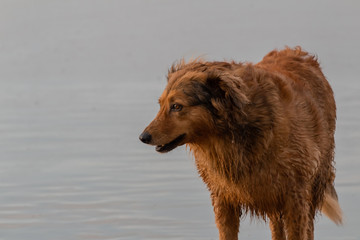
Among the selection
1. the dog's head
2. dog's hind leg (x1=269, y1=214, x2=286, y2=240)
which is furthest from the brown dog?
dog's hind leg (x1=269, y1=214, x2=286, y2=240)

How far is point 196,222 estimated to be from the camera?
1188 centimetres

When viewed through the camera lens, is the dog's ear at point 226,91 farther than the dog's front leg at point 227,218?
No

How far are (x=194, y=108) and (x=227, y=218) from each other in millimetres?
1379

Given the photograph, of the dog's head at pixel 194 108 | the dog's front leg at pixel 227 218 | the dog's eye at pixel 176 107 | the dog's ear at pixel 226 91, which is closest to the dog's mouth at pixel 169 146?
the dog's head at pixel 194 108

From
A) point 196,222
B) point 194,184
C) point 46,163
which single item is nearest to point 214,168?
point 196,222

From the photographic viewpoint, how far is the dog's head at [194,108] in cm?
854

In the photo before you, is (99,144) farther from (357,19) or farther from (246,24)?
(357,19)

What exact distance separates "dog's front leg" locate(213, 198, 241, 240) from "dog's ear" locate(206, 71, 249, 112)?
117 cm

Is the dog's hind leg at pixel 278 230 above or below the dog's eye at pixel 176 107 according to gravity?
below

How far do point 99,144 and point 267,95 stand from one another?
736 centimetres

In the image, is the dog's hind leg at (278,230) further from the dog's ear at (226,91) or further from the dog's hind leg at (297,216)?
the dog's ear at (226,91)

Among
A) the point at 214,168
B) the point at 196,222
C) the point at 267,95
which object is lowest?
the point at 196,222

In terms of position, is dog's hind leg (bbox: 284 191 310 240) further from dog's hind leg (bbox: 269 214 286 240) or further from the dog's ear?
the dog's ear

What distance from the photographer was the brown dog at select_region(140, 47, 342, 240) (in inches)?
338
